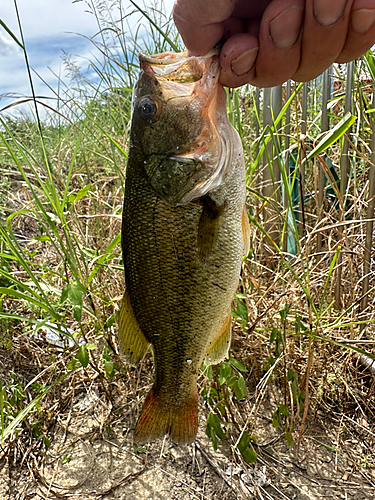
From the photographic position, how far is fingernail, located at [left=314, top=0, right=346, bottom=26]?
104cm

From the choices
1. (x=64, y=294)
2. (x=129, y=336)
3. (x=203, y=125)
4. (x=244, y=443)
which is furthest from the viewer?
(x=244, y=443)

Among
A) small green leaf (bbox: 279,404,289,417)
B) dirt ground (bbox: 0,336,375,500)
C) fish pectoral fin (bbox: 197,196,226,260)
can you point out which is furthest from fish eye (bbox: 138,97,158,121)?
dirt ground (bbox: 0,336,375,500)

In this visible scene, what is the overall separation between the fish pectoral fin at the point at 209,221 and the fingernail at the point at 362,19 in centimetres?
62

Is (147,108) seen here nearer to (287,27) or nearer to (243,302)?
(287,27)

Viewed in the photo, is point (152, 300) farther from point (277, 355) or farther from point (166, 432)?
point (277, 355)

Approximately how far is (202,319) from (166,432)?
1.46 feet

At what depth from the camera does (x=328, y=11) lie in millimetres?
1047

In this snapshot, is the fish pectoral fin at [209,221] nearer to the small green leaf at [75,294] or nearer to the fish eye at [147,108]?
the fish eye at [147,108]

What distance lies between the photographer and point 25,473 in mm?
2047

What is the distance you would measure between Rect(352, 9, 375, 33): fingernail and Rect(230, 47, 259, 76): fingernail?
0.28 meters

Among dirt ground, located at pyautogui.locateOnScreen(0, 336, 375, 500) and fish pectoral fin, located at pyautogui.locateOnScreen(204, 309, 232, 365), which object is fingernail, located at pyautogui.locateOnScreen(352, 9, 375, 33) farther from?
dirt ground, located at pyautogui.locateOnScreen(0, 336, 375, 500)

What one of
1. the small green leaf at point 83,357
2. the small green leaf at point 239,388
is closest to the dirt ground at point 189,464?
the small green leaf at point 239,388

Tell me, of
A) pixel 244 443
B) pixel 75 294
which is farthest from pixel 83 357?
pixel 244 443

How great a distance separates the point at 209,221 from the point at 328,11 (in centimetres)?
66
